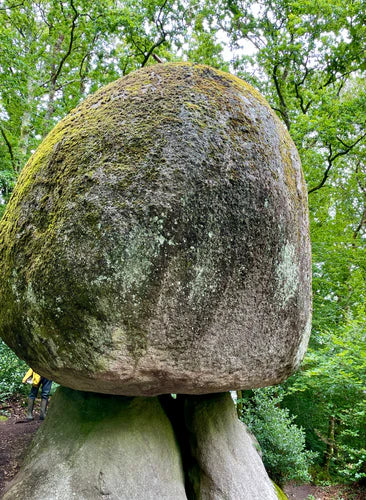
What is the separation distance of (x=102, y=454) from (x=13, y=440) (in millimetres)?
2283

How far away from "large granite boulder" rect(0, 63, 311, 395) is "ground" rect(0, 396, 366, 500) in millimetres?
1974

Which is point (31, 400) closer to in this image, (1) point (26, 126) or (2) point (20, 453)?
(2) point (20, 453)

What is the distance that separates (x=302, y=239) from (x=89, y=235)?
181 cm

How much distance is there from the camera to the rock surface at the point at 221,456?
10.1ft

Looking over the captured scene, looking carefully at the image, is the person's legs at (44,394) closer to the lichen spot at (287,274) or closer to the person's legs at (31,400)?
the person's legs at (31,400)

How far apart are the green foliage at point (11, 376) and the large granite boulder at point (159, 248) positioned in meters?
4.42

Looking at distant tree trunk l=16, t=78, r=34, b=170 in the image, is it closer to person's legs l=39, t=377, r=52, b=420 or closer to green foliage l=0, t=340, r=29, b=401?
green foliage l=0, t=340, r=29, b=401

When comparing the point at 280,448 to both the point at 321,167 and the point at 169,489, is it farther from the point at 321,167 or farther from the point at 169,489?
the point at 321,167

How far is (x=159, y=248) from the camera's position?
7.04ft

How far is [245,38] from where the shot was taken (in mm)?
10141

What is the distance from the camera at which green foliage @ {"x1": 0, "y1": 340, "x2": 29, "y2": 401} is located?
6.23 m

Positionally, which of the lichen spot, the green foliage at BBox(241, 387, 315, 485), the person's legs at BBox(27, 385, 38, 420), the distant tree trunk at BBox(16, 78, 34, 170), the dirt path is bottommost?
the green foliage at BBox(241, 387, 315, 485)

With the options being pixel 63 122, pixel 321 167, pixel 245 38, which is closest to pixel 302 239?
pixel 63 122

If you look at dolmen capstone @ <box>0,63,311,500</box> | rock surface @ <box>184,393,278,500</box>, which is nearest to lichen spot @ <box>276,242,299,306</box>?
dolmen capstone @ <box>0,63,311,500</box>
